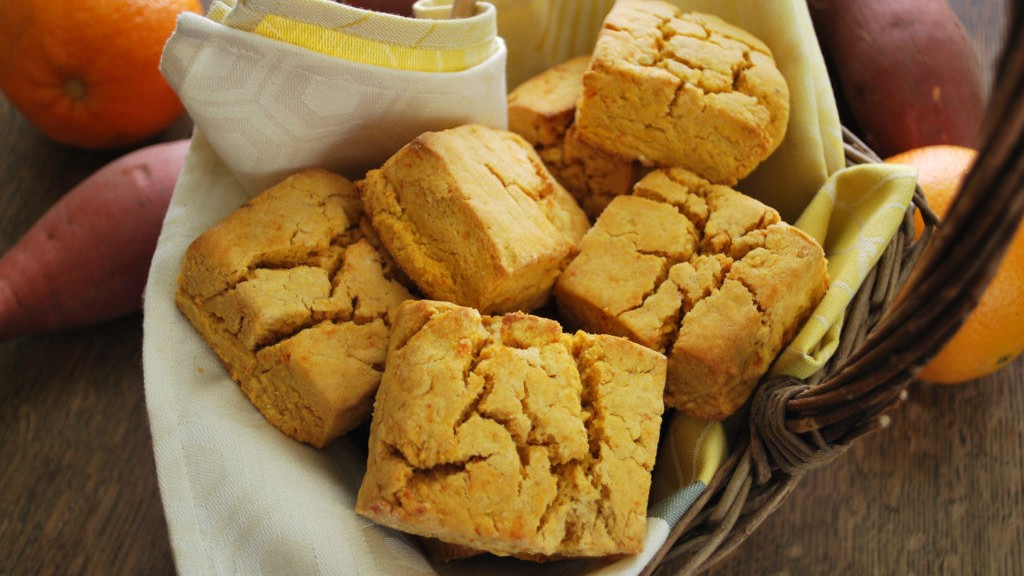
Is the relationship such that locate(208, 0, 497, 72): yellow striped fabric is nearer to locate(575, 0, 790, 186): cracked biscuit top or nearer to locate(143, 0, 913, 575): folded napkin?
locate(143, 0, 913, 575): folded napkin

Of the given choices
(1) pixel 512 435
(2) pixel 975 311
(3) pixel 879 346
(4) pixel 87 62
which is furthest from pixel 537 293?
(4) pixel 87 62

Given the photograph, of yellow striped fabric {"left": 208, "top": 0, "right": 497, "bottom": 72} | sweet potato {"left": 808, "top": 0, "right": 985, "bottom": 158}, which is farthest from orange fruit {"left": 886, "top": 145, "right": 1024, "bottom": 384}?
yellow striped fabric {"left": 208, "top": 0, "right": 497, "bottom": 72}

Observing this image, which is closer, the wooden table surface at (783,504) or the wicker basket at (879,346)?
the wicker basket at (879,346)

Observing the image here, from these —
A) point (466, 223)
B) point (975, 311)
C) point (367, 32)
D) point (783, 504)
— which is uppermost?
point (367, 32)

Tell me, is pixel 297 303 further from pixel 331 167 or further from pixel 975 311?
pixel 975 311

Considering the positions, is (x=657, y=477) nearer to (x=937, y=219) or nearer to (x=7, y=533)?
(x=937, y=219)

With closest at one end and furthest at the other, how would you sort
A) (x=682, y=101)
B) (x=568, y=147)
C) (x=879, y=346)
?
(x=879, y=346) → (x=682, y=101) → (x=568, y=147)

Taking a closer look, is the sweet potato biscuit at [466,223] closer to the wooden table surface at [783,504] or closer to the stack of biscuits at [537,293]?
the stack of biscuits at [537,293]

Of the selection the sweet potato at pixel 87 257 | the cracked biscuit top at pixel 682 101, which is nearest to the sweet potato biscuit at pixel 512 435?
the cracked biscuit top at pixel 682 101
